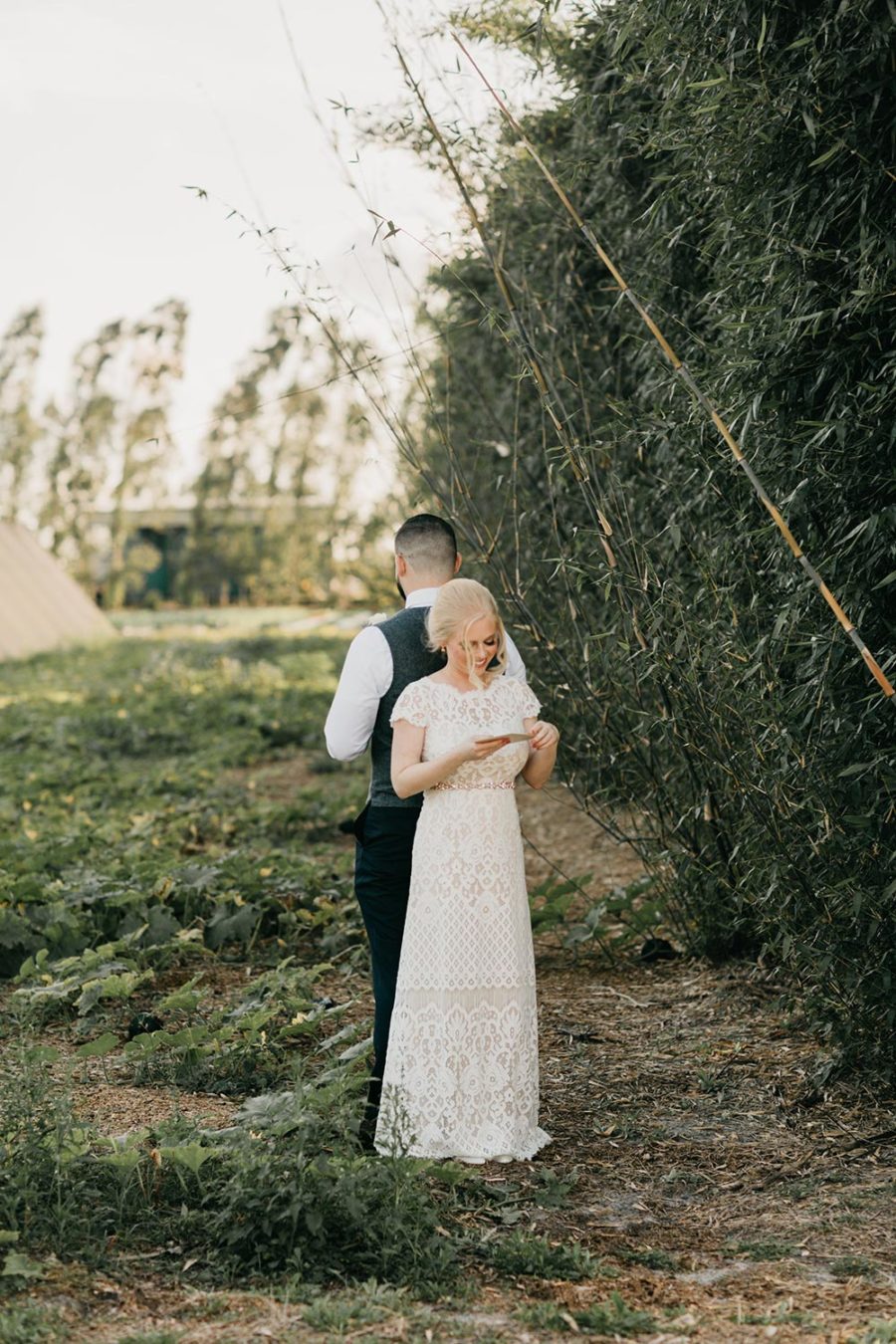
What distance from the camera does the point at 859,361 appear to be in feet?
13.3

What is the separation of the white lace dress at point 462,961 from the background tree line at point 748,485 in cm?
92

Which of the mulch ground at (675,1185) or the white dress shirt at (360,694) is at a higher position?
the white dress shirt at (360,694)

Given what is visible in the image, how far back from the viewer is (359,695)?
412cm

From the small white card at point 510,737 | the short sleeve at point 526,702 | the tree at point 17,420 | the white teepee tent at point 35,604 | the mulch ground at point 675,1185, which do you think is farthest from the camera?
the tree at point 17,420

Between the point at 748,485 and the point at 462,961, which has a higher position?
the point at 748,485

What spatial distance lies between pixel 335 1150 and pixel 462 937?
0.67 m

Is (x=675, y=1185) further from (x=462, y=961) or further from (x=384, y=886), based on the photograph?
(x=384, y=886)

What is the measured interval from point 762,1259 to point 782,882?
1384 millimetres

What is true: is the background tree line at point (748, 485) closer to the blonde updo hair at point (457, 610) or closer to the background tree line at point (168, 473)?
the blonde updo hair at point (457, 610)

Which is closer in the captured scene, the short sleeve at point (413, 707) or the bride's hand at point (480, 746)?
the bride's hand at point (480, 746)

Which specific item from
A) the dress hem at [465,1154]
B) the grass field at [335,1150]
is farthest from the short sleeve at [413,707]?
the dress hem at [465,1154]

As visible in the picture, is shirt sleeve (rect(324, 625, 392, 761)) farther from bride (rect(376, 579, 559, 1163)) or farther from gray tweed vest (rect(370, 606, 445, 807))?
bride (rect(376, 579, 559, 1163))

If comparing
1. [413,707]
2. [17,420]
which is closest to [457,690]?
[413,707]

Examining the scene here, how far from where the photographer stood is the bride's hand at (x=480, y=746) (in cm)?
384
